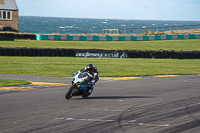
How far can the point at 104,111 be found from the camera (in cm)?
997

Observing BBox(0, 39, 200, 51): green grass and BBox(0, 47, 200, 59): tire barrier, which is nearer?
BBox(0, 47, 200, 59): tire barrier

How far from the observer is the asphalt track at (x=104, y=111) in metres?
7.90

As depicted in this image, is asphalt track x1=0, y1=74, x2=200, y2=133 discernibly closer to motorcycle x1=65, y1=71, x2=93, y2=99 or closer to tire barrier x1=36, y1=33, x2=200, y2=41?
motorcycle x1=65, y1=71, x2=93, y2=99

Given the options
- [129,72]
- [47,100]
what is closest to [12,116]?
[47,100]

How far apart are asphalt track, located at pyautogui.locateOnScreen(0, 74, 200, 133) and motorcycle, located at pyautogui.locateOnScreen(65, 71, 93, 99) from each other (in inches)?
10.9

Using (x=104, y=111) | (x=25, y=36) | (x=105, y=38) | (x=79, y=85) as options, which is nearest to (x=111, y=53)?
(x=105, y=38)

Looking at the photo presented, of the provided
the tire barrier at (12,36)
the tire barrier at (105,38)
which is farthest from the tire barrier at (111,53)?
the tire barrier at (105,38)

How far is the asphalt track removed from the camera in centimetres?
790

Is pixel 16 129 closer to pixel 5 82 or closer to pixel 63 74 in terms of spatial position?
pixel 5 82

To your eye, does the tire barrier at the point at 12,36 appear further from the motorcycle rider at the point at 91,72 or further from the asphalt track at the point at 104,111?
the motorcycle rider at the point at 91,72

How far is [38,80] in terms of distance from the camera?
61.1ft

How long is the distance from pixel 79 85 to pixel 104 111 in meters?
2.35

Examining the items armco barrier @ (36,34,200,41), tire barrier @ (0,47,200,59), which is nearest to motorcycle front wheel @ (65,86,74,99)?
tire barrier @ (0,47,200,59)

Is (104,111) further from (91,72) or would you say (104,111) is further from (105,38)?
(105,38)
